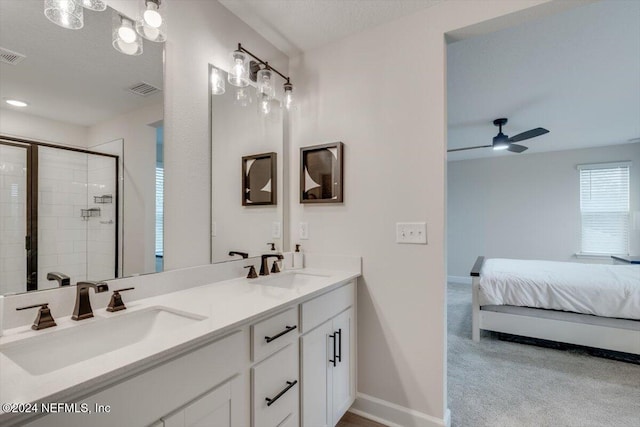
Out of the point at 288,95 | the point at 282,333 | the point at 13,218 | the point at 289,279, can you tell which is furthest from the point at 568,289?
the point at 13,218

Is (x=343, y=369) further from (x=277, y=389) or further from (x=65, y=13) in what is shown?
(x=65, y=13)

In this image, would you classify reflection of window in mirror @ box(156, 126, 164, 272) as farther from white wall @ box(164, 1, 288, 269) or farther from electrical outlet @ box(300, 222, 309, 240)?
electrical outlet @ box(300, 222, 309, 240)

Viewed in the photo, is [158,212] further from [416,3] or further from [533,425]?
[533,425]

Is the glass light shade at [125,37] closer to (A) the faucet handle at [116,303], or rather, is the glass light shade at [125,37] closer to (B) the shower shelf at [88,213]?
(B) the shower shelf at [88,213]

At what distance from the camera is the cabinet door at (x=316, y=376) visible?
4.49ft

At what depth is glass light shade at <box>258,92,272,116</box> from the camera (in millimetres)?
2006

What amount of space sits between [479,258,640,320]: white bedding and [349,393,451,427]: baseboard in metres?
1.71

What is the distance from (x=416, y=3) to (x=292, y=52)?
0.91 meters

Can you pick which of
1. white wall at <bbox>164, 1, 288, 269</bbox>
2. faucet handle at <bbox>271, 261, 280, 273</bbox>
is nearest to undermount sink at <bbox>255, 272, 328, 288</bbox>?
faucet handle at <bbox>271, 261, 280, 273</bbox>

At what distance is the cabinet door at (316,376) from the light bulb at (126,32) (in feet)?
5.08

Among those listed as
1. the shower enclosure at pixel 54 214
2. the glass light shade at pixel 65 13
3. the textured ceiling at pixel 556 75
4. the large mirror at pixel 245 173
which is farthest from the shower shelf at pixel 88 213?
the textured ceiling at pixel 556 75

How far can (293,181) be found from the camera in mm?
2213

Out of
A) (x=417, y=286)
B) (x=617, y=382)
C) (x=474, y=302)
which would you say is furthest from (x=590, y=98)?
(x=417, y=286)

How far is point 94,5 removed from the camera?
1.14m
